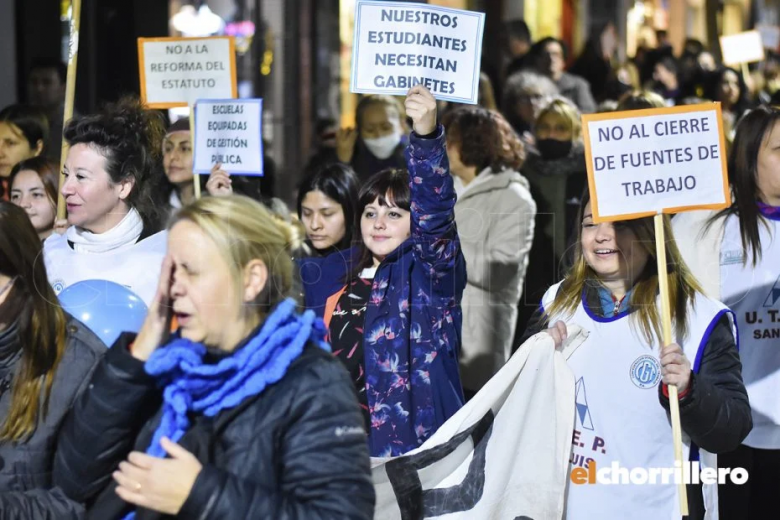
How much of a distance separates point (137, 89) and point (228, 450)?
8381 mm

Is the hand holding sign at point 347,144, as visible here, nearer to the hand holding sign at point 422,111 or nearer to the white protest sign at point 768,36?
the hand holding sign at point 422,111

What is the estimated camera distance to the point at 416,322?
4.52 m

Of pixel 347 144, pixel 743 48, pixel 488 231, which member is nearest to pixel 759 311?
pixel 488 231

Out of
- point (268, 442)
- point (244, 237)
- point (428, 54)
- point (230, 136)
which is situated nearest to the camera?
point (268, 442)

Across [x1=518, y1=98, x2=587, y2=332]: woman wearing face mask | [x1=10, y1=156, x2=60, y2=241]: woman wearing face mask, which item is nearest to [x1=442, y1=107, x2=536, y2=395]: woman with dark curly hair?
[x1=518, y1=98, x2=587, y2=332]: woman wearing face mask

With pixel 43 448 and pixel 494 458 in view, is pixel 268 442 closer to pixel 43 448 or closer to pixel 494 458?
pixel 43 448

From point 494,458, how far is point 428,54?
5.30 feet

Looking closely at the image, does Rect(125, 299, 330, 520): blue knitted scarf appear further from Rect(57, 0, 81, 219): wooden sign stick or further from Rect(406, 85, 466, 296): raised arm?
Rect(57, 0, 81, 219): wooden sign stick

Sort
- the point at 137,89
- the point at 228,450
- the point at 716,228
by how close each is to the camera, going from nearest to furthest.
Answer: the point at 228,450 < the point at 716,228 < the point at 137,89

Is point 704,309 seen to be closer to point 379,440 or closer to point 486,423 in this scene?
point 486,423

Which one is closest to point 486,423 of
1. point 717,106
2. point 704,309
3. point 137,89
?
point 704,309

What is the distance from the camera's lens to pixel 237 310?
2916 mm

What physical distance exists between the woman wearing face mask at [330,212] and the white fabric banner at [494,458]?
6.13 ft

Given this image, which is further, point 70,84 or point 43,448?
point 70,84
